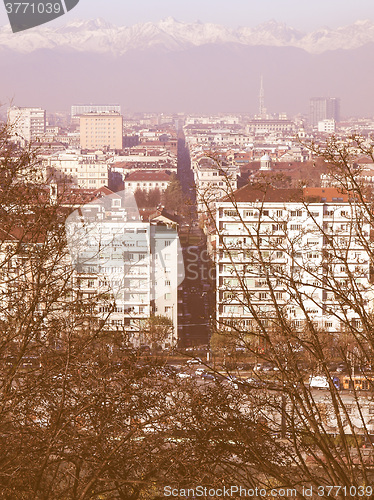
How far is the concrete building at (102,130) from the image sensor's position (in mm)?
38500

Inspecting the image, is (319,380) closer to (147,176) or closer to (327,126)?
(147,176)

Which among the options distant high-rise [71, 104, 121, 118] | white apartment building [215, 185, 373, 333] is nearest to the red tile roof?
A: white apartment building [215, 185, 373, 333]

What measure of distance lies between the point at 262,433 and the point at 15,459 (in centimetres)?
43

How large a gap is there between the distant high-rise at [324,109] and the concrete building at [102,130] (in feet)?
78.9

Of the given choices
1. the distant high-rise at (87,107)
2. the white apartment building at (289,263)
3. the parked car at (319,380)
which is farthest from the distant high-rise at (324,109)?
the parked car at (319,380)

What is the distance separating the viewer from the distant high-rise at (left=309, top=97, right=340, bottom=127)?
59094 mm

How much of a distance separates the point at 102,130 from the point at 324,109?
25234mm

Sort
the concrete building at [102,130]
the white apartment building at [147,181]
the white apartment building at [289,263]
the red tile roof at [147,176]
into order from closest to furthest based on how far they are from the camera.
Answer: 1. the white apartment building at [289,263]
2. the white apartment building at [147,181]
3. the red tile roof at [147,176]
4. the concrete building at [102,130]

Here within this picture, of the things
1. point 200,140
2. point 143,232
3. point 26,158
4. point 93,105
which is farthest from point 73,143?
point 26,158

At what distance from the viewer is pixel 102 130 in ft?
128

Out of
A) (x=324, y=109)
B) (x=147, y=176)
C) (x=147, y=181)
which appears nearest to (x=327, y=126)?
(x=324, y=109)

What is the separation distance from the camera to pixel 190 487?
140 cm

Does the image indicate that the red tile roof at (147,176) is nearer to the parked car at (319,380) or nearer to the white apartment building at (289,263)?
the white apartment building at (289,263)

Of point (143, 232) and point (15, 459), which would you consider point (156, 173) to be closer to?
point (143, 232)
